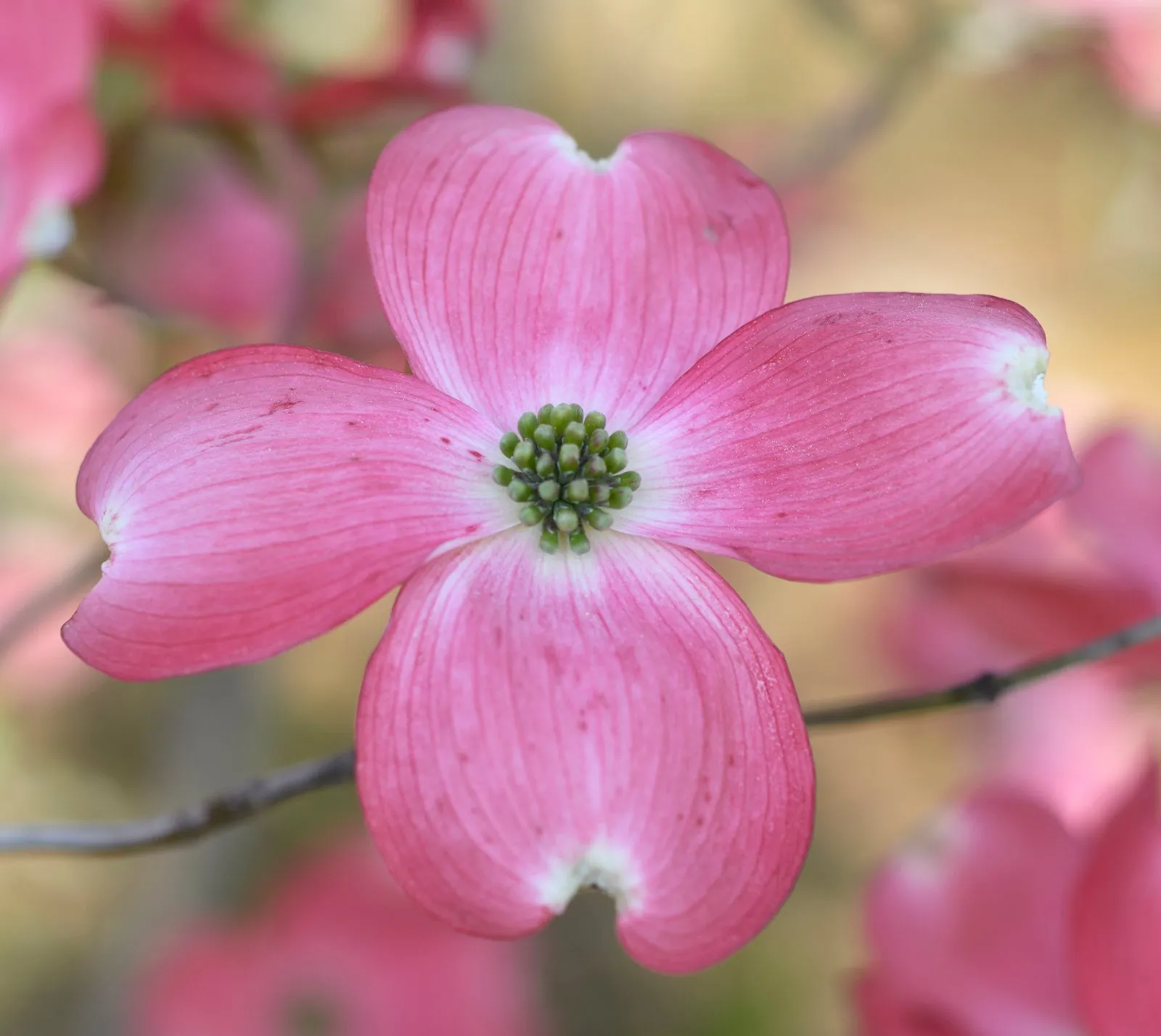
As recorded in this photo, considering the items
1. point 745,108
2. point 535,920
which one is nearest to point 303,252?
point 535,920

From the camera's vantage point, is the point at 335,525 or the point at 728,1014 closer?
the point at 335,525

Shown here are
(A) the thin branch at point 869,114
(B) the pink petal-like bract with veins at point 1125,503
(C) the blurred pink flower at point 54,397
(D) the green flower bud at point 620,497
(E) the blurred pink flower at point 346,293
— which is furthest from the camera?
(C) the blurred pink flower at point 54,397

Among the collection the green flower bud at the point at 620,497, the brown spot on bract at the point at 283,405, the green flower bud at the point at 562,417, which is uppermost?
the brown spot on bract at the point at 283,405

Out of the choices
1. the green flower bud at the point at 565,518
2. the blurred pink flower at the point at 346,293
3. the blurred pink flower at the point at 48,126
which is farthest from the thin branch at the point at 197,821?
the blurred pink flower at the point at 346,293

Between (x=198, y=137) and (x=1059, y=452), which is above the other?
(x=1059, y=452)

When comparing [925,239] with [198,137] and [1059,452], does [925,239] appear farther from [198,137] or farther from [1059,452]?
[1059,452]

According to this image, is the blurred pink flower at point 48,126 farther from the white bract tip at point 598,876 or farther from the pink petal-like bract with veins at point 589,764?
the white bract tip at point 598,876

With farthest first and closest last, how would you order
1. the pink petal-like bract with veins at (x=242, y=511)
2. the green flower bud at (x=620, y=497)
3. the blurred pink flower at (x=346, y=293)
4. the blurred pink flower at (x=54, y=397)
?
1. the blurred pink flower at (x=54, y=397)
2. the blurred pink flower at (x=346, y=293)
3. the green flower bud at (x=620, y=497)
4. the pink petal-like bract with veins at (x=242, y=511)
